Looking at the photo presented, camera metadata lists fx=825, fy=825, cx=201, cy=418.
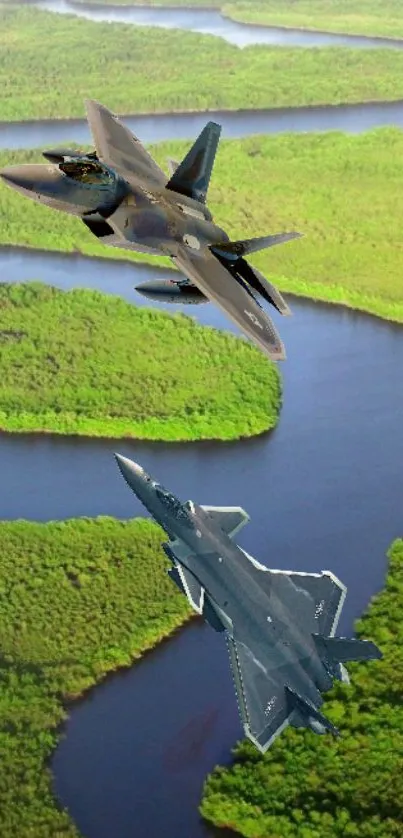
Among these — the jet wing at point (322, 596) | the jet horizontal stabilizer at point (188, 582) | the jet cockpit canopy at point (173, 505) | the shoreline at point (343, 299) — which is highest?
the jet cockpit canopy at point (173, 505)

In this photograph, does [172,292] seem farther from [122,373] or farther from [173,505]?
Result: [122,373]

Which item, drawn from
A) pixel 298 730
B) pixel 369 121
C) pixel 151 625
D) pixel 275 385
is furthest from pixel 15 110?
pixel 298 730

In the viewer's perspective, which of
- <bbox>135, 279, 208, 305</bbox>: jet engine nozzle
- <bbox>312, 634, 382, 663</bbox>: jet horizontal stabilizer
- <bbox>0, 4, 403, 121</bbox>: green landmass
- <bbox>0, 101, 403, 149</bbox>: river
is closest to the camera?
<bbox>135, 279, 208, 305</bbox>: jet engine nozzle

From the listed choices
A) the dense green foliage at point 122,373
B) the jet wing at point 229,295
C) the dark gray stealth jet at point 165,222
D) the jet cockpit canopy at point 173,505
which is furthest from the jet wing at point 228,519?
the dense green foliage at point 122,373

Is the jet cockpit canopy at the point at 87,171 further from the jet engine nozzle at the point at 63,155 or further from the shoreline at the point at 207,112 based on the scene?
the shoreline at the point at 207,112

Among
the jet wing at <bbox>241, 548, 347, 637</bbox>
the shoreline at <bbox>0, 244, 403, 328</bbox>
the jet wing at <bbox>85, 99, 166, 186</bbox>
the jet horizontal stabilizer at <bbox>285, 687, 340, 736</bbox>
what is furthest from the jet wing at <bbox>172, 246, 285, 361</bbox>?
the shoreline at <bbox>0, 244, 403, 328</bbox>

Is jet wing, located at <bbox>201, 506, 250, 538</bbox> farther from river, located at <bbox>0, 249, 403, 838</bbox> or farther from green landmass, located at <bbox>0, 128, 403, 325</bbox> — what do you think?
green landmass, located at <bbox>0, 128, 403, 325</bbox>
